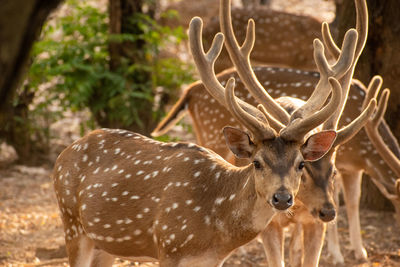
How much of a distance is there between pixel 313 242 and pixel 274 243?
308mm

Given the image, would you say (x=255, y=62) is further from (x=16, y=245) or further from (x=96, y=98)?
(x=16, y=245)

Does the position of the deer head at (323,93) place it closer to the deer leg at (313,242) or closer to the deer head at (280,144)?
the deer head at (280,144)

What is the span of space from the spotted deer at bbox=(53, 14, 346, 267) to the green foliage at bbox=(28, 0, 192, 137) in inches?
142

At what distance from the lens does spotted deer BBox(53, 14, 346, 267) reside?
405cm

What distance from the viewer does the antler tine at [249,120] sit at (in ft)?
13.3

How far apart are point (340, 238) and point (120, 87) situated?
330 centimetres

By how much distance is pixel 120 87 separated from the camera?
8625 mm

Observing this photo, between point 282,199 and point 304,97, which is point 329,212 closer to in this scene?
point 282,199

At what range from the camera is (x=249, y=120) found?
13.4 feet

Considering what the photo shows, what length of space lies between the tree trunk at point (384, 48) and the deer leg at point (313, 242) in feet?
7.40

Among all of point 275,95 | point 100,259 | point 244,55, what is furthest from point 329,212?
point 275,95

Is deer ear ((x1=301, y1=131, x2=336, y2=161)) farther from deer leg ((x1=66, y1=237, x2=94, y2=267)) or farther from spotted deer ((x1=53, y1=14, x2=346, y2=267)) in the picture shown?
deer leg ((x1=66, y1=237, x2=94, y2=267))

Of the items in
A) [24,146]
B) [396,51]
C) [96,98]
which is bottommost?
[24,146]

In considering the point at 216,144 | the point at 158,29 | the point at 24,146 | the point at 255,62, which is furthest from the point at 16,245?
the point at 255,62
